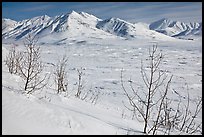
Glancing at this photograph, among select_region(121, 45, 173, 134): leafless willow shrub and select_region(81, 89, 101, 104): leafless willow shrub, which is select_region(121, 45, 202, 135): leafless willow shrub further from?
select_region(81, 89, 101, 104): leafless willow shrub

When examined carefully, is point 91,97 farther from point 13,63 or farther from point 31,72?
point 13,63

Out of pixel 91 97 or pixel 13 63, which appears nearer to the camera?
pixel 91 97

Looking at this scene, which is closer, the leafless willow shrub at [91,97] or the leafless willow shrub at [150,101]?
the leafless willow shrub at [150,101]

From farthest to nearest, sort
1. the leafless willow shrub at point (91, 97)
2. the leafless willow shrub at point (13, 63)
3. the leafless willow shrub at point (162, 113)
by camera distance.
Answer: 1. the leafless willow shrub at point (13, 63)
2. the leafless willow shrub at point (91, 97)
3. the leafless willow shrub at point (162, 113)

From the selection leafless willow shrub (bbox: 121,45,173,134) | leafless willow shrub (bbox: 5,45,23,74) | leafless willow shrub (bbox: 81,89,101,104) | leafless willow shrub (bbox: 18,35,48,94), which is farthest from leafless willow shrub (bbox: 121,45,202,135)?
leafless willow shrub (bbox: 5,45,23,74)

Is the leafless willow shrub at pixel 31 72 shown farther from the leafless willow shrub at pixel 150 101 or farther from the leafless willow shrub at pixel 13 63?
the leafless willow shrub at pixel 150 101

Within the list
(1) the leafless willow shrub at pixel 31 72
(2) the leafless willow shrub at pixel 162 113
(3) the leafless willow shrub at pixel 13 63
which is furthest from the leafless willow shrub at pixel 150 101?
(3) the leafless willow shrub at pixel 13 63

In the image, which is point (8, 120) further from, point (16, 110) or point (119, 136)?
point (119, 136)

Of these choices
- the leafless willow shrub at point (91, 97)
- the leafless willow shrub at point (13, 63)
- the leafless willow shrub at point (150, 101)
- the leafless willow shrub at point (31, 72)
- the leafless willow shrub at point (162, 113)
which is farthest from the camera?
the leafless willow shrub at point (13, 63)

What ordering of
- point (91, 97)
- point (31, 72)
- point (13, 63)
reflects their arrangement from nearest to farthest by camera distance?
point (31, 72), point (91, 97), point (13, 63)

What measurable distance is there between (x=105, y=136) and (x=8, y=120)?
2129 millimetres

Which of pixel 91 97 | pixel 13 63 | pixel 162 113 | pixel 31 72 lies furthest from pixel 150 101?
pixel 13 63

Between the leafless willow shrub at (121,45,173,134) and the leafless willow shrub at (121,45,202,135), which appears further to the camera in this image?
the leafless willow shrub at (121,45,202,135)

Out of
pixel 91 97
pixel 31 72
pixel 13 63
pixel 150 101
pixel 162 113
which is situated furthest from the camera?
pixel 13 63
